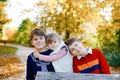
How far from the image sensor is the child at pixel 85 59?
10.2ft

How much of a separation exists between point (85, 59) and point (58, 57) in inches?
11.9

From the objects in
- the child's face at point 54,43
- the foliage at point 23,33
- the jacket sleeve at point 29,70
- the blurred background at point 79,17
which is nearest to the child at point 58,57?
the child's face at point 54,43

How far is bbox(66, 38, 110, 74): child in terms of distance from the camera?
3.10 metres

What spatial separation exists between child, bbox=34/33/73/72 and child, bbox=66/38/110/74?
0.06 m

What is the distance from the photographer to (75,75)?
2.55 metres

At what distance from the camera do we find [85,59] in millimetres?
3160

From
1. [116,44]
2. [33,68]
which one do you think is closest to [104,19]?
Answer: [116,44]

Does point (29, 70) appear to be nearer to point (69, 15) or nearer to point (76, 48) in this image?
point (76, 48)

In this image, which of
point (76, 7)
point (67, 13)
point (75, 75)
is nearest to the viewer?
point (75, 75)

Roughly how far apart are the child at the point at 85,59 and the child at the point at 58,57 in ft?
0.20

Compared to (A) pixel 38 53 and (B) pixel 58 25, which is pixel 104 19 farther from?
(A) pixel 38 53

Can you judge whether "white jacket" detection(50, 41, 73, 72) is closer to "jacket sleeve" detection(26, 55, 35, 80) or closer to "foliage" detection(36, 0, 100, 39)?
"jacket sleeve" detection(26, 55, 35, 80)

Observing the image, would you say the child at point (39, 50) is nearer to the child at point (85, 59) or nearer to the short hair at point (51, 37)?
the short hair at point (51, 37)

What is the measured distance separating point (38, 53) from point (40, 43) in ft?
0.34
